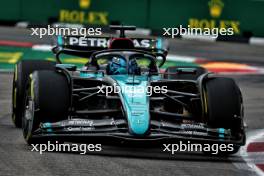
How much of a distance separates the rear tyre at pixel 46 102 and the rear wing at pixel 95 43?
135 inches

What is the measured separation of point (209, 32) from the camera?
26062mm

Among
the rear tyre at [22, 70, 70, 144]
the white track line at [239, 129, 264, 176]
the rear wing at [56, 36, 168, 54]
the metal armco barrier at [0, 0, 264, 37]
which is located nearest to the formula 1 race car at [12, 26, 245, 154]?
the rear tyre at [22, 70, 70, 144]

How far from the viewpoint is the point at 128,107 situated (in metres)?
10.3

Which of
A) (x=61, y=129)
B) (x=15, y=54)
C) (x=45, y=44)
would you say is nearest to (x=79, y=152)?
(x=61, y=129)

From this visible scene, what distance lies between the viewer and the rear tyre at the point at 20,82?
39.0 feet

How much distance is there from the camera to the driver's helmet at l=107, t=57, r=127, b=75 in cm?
1188

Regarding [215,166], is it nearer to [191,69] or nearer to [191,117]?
[191,117]

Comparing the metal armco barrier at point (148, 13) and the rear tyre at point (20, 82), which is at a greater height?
the rear tyre at point (20, 82)

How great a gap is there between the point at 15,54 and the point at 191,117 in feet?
39.7

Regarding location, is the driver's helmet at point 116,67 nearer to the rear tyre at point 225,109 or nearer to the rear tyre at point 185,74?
the rear tyre at point 185,74

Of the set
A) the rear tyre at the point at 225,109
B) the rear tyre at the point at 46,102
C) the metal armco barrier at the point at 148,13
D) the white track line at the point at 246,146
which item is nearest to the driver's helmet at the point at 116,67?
the rear tyre at the point at 46,102

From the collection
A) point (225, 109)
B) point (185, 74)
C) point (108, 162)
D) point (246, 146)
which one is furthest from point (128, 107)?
point (185, 74)

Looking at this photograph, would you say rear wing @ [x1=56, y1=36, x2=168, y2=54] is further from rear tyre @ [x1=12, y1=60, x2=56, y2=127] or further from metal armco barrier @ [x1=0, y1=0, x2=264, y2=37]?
metal armco barrier @ [x1=0, y1=0, x2=264, y2=37]

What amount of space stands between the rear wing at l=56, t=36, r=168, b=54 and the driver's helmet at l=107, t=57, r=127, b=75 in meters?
1.90
